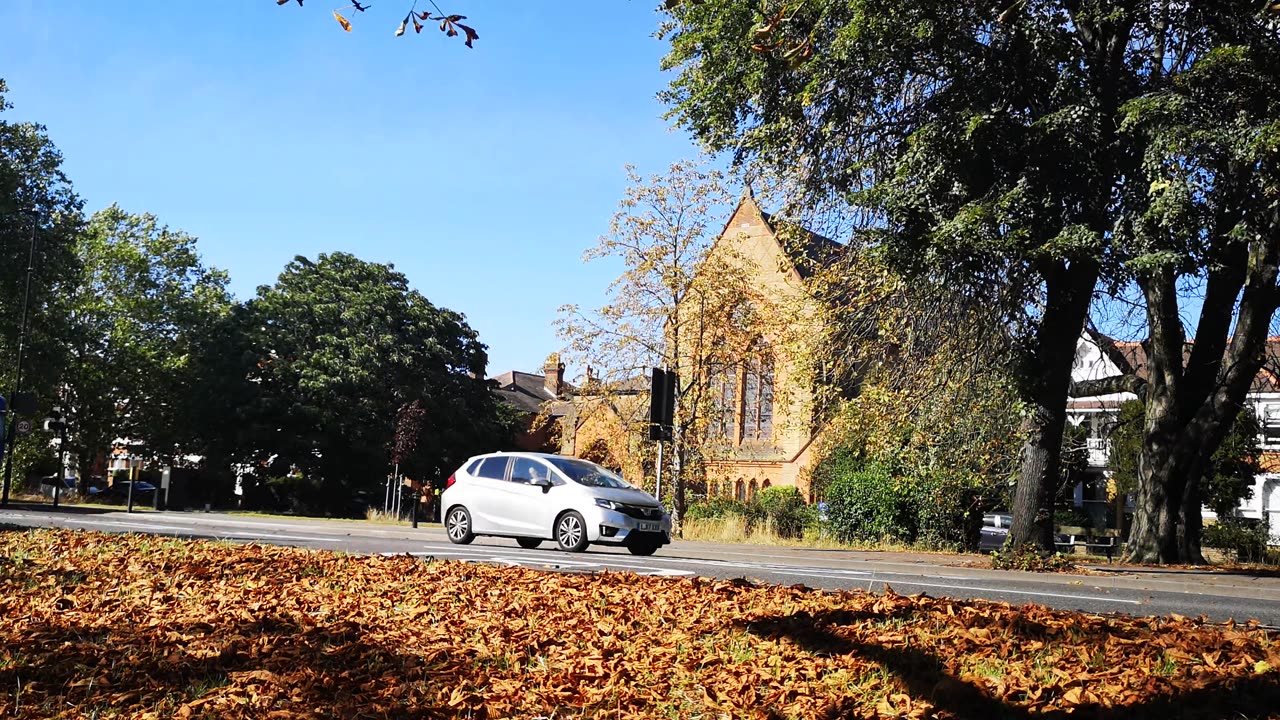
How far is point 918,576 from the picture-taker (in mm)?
12938

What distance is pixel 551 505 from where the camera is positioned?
1619 centimetres

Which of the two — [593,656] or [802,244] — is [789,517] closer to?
[802,244]

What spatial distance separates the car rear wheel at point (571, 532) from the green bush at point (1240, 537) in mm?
16986

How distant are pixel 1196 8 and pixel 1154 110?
3090mm

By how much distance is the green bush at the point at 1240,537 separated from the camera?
2556cm

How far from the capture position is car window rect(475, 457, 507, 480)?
16.8 metres

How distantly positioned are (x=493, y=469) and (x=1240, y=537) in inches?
759

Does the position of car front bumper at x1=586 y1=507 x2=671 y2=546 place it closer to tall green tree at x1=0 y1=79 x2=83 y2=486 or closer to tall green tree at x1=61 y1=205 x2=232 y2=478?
tall green tree at x1=0 y1=79 x2=83 y2=486

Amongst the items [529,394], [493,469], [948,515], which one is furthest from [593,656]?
[529,394]

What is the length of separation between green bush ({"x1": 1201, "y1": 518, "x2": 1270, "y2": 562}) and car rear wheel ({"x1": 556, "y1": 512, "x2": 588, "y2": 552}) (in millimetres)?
16986

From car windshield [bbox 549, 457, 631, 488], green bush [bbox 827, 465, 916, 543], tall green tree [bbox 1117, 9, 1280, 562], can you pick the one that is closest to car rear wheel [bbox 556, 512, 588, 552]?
car windshield [bbox 549, 457, 631, 488]

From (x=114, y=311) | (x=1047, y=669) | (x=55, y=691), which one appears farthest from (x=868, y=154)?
(x=114, y=311)

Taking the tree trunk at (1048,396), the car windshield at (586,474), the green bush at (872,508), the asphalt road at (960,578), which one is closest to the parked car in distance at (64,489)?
the green bush at (872,508)

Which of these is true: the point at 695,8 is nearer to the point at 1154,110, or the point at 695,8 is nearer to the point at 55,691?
the point at 1154,110
